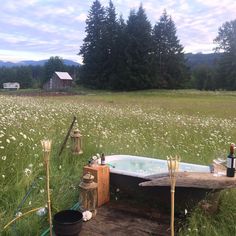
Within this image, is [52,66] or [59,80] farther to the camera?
[52,66]

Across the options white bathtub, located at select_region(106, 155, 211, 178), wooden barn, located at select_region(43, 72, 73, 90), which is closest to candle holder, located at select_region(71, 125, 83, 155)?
white bathtub, located at select_region(106, 155, 211, 178)

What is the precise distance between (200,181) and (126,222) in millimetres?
1134

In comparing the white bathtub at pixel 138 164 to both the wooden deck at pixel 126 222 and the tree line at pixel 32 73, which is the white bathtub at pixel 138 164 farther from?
the tree line at pixel 32 73

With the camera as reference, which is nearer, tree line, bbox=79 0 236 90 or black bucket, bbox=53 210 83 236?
black bucket, bbox=53 210 83 236

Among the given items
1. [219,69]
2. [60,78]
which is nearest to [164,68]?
[219,69]

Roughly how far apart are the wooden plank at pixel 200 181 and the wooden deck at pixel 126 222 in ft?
1.82

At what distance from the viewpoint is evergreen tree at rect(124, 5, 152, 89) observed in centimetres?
→ 4425

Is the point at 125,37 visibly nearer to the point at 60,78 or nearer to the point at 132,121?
the point at 60,78

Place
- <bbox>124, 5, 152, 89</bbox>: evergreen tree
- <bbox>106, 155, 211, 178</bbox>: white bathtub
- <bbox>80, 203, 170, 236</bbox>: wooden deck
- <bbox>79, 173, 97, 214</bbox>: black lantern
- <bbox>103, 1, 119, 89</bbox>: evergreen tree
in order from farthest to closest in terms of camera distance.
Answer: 1. <bbox>103, 1, 119, 89</bbox>: evergreen tree
2. <bbox>124, 5, 152, 89</bbox>: evergreen tree
3. <bbox>106, 155, 211, 178</bbox>: white bathtub
4. <bbox>79, 173, 97, 214</bbox>: black lantern
5. <bbox>80, 203, 170, 236</bbox>: wooden deck

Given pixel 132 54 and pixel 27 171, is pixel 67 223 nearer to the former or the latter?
pixel 27 171

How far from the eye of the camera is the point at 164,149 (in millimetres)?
6930

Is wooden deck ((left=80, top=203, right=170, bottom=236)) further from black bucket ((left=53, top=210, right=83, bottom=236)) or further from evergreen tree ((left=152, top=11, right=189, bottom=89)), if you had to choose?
evergreen tree ((left=152, top=11, right=189, bottom=89))

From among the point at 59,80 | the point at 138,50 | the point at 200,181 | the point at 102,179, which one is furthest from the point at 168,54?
the point at 200,181

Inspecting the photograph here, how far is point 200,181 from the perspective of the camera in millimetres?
3551
